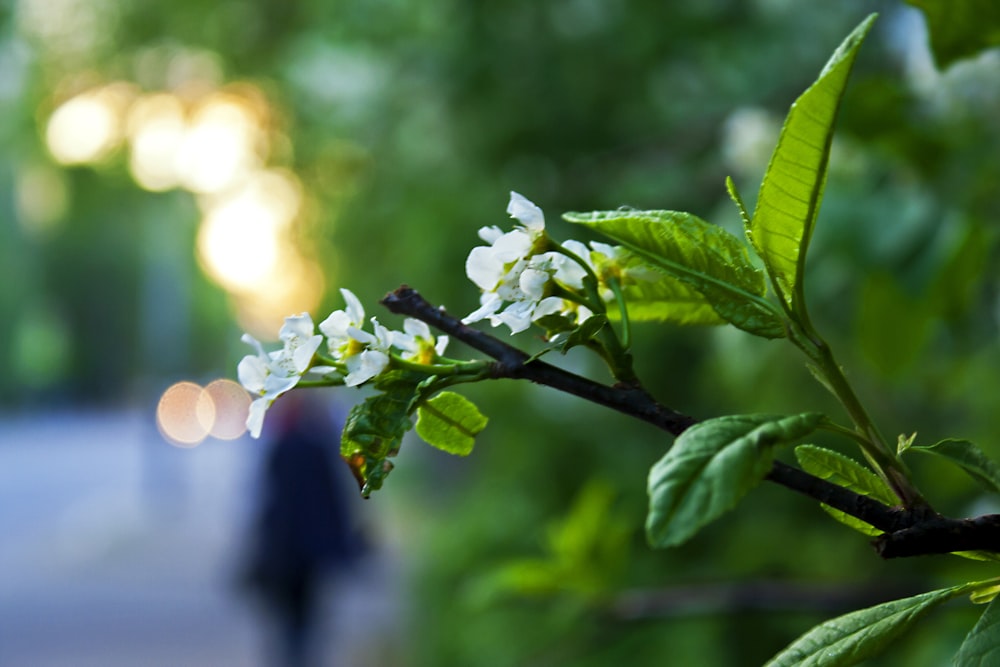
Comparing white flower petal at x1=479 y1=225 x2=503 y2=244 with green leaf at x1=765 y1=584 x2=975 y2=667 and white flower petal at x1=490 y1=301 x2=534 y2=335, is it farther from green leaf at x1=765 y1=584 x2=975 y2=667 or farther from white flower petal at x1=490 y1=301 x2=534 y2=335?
green leaf at x1=765 y1=584 x2=975 y2=667

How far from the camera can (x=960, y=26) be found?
76cm

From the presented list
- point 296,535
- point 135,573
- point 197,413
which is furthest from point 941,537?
point 197,413

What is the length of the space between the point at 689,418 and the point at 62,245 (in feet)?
78.0

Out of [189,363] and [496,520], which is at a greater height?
[189,363]

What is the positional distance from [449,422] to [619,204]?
89.5 inches

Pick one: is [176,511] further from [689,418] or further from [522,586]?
[689,418]

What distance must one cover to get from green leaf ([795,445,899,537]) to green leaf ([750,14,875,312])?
64mm

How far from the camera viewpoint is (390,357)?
44 cm

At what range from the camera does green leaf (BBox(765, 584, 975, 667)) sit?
1.46ft

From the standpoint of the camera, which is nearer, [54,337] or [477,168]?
[477,168]

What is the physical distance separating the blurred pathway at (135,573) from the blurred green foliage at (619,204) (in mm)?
1374

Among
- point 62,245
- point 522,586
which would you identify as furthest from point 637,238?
point 62,245

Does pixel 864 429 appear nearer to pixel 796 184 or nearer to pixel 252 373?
pixel 796 184

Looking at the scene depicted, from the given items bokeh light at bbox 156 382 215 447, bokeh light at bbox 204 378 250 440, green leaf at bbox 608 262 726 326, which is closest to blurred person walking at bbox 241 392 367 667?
green leaf at bbox 608 262 726 326
